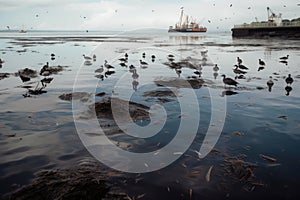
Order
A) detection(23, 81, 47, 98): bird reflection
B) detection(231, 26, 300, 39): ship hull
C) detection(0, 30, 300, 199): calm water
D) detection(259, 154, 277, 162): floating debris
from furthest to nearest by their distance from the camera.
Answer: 1. detection(231, 26, 300, 39): ship hull
2. detection(23, 81, 47, 98): bird reflection
3. detection(259, 154, 277, 162): floating debris
4. detection(0, 30, 300, 199): calm water

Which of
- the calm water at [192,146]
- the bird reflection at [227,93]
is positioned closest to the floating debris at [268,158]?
the calm water at [192,146]

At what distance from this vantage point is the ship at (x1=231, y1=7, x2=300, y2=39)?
6380 cm

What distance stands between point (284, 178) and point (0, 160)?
6154mm

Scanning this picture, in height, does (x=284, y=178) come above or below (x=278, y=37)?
below

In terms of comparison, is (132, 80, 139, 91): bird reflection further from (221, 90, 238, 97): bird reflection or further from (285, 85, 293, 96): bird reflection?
(285, 85, 293, 96): bird reflection

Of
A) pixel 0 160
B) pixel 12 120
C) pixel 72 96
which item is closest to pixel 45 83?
pixel 72 96

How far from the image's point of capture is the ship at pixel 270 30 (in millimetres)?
63803

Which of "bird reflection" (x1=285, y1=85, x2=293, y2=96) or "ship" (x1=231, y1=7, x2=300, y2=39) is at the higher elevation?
"ship" (x1=231, y1=7, x2=300, y2=39)

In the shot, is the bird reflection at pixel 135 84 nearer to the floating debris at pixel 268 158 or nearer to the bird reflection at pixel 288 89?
the bird reflection at pixel 288 89

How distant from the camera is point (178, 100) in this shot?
10.5 meters

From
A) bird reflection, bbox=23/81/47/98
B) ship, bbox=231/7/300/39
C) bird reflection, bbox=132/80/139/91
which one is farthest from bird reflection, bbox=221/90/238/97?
ship, bbox=231/7/300/39

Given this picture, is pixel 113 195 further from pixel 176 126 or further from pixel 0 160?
pixel 176 126

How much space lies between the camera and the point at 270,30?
224 ft

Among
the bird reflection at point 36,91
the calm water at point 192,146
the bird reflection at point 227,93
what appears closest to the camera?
the calm water at point 192,146
